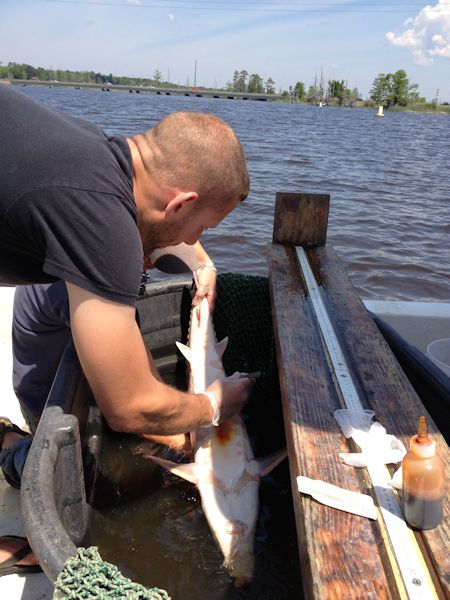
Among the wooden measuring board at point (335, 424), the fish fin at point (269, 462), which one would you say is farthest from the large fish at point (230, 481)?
the wooden measuring board at point (335, 424)

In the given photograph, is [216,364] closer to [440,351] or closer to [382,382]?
[382,382]

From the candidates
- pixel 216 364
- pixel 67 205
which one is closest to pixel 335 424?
pixel 67 205

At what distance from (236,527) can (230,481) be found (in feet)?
0.82

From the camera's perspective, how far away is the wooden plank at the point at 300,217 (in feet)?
13.4

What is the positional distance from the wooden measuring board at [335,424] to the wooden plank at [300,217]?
33 cm

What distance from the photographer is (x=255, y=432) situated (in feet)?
11.3

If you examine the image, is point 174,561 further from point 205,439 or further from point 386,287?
point 386,287

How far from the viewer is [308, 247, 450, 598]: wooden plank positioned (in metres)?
1.59

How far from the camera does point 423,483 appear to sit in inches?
61.9

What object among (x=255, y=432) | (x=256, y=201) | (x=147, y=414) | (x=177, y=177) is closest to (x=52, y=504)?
(x=147, y=414)

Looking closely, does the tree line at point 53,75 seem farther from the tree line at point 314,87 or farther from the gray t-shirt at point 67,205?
the gray t-shirt at point 67,205

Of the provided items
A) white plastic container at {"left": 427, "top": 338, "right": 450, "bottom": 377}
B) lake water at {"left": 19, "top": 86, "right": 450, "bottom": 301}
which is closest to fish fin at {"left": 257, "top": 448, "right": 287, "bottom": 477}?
white plastic container at {"left": 427, "top": 338, "right": 450, "bottom": 377}

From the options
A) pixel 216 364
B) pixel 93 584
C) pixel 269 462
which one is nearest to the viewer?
pixel 93 584

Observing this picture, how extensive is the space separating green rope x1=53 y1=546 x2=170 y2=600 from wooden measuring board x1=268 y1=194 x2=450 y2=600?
1.57 ft
